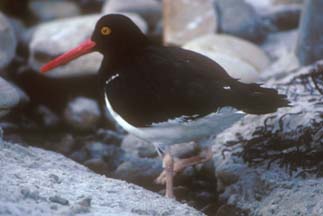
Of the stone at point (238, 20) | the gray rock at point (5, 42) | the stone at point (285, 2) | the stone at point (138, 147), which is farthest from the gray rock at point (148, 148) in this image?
the stone at point (285, 2)

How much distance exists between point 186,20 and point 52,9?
1916 millimetres

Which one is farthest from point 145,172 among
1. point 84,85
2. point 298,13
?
point 298,13

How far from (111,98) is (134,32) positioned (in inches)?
19.2

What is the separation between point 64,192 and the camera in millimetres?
3645

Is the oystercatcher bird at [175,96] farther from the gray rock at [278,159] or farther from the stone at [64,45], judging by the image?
the stone at [64,45]

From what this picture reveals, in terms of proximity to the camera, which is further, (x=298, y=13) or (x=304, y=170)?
(x=298, y=13)

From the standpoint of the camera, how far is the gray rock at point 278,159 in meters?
4.25

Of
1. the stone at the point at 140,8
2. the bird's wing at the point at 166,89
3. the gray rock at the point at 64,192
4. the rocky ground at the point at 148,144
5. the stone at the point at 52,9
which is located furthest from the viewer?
the stone at the point at 52,9

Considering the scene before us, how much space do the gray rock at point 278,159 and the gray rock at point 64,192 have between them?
644 millimetres

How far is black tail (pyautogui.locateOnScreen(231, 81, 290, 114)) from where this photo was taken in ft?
13.4

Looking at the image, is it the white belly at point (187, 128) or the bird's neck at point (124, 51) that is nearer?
the white belly at point (187, 128)

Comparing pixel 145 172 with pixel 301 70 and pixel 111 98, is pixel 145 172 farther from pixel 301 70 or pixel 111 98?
pixel 301 70

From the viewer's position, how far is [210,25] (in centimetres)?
777

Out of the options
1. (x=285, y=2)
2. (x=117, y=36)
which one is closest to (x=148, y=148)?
(x=117, y=36)
